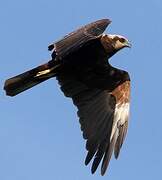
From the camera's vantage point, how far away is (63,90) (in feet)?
60.3

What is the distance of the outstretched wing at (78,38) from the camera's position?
16.1 m

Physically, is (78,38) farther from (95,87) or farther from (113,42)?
(95,87)

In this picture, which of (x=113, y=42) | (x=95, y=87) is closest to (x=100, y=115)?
(x=95, y=87)

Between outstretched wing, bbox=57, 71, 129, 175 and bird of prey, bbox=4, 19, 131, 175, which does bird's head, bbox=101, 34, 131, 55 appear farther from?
outstretched wing, bbox=57, 71, 129, 175

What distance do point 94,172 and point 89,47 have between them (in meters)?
2.33

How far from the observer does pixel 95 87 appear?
18.9m

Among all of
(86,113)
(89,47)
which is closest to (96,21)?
(89,47)

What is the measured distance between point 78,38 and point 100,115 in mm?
2635

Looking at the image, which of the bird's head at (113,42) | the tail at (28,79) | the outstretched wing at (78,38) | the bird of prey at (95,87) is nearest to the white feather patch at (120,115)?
the bird of prey at (95,87)

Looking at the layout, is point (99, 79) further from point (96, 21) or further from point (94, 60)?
point (96, 21)

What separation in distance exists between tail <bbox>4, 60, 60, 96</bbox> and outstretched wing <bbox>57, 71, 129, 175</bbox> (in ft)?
1.63

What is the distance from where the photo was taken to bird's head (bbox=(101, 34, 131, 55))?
18141 mm

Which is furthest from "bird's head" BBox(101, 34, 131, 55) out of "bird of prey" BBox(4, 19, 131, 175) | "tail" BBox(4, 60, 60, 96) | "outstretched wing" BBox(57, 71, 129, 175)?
"tail" BBox(4, 60, 60, 96)

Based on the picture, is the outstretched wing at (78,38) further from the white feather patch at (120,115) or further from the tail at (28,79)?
the white feather patch at (120,115)
